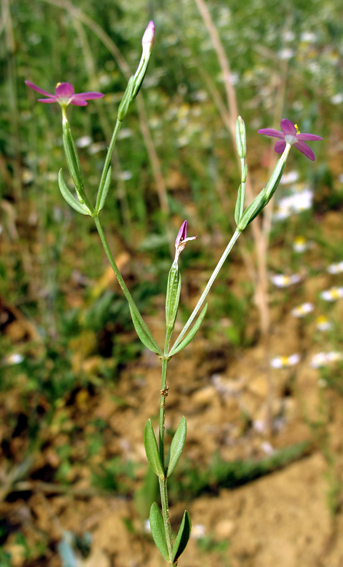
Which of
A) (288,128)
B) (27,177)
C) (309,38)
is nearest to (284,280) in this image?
(27,177)

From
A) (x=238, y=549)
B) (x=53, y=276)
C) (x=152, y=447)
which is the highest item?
(x=152, y=447)

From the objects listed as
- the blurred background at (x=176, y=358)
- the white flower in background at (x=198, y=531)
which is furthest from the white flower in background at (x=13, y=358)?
the white flower in background at (x=198, y=531)

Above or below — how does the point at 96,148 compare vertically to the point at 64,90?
below

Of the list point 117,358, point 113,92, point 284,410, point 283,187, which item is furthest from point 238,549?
point 113,92

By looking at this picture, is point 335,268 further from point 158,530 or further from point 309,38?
point 309,38

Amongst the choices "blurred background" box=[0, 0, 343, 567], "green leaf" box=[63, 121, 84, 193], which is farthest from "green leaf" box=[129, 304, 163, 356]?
"blurred background" box=[0, 0, 343, 567]

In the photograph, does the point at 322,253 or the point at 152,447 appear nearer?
the point at 152,447

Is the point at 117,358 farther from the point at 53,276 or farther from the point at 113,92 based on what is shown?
the point at 113,92
